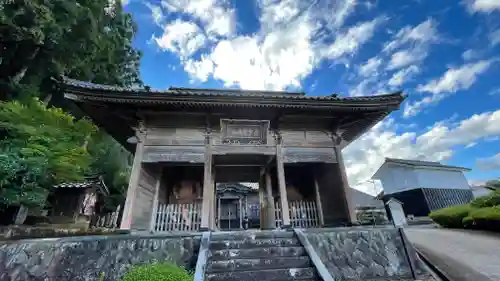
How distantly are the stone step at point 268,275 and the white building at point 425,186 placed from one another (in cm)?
1800

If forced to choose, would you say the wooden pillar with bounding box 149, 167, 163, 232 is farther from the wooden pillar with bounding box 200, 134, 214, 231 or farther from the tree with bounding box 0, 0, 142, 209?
the tree with bounding box 0, 0, 142, 209

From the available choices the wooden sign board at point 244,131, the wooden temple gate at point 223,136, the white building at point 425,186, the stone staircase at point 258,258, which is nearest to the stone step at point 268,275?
the stone staircase at point 258,258

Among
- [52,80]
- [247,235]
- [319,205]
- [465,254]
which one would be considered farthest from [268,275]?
[52,80]

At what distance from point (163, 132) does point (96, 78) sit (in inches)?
514

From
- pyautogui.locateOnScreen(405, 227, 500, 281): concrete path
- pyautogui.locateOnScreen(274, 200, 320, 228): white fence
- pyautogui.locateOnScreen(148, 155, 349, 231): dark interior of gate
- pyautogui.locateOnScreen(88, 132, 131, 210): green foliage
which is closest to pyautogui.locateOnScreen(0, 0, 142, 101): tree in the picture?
pyautogui.locateOnScreen(88, 132, 131, 210): green foliage

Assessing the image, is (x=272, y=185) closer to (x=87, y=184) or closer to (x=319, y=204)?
(x=319, y=204)

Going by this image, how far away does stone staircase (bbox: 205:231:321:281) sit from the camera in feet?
13.9

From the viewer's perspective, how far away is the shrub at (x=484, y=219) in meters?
7.43

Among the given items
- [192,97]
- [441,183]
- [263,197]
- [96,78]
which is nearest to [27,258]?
[192,97]

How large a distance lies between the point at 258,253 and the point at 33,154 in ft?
27.6

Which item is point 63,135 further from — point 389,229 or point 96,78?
point 389,229

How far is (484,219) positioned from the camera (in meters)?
7.79

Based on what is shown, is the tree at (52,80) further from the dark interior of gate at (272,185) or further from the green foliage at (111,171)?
the dark interior of gate at (272,185)

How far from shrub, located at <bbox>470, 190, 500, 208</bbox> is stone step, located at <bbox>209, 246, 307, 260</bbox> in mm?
9025
